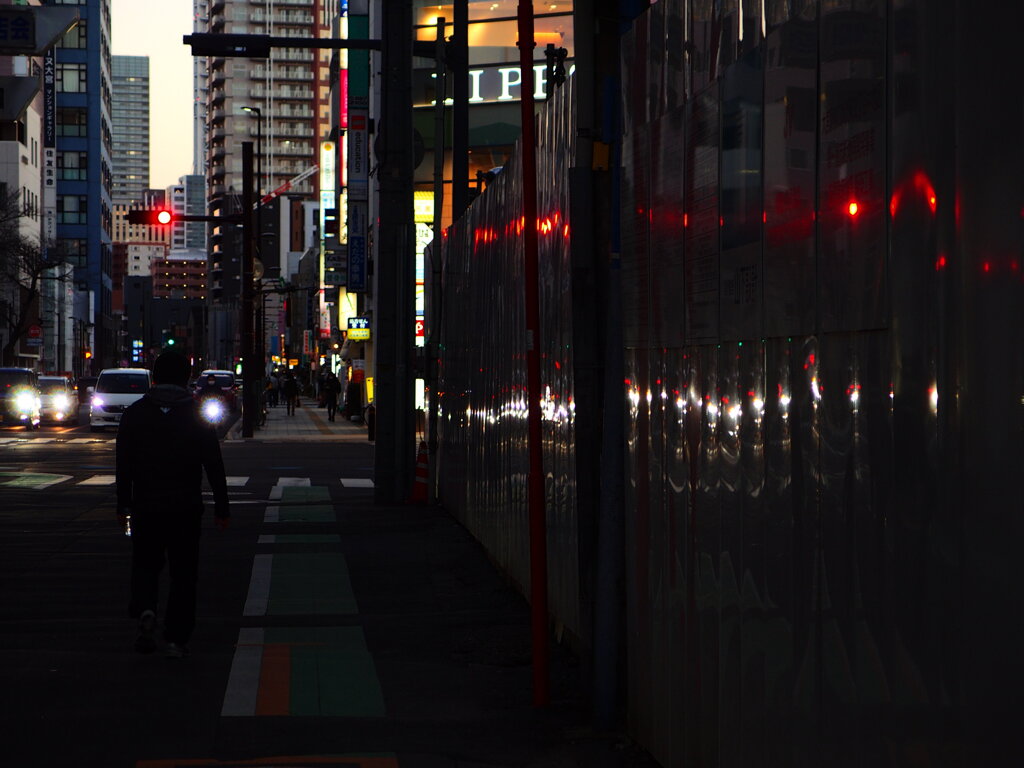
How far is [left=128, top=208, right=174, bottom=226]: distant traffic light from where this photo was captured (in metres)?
38.2

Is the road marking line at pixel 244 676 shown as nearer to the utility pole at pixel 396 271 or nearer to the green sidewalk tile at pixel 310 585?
Answer: the green sidewalk tile at pixel 310 585

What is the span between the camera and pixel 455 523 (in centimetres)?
1858

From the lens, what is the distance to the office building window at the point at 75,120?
15988 centimetres

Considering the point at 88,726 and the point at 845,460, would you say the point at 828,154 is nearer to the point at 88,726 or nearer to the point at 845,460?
the point at 845,460

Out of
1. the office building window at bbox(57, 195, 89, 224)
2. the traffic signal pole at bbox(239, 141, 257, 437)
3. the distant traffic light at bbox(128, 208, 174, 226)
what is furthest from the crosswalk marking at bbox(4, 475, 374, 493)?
the office building window at bbox(57, 195, 89, 224)

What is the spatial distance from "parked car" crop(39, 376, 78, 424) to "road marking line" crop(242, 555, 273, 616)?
41828 millimetres

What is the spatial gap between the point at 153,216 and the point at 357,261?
927 inches

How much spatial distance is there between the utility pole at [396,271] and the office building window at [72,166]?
145 m

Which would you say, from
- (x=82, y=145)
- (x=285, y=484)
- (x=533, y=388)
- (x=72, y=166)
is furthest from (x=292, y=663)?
(x=82, y=145)

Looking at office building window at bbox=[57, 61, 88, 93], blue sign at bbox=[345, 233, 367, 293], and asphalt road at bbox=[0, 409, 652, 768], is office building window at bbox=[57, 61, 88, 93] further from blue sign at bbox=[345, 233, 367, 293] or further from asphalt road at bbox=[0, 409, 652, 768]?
asphalt road at bbox=[0, 409, 652, 768]

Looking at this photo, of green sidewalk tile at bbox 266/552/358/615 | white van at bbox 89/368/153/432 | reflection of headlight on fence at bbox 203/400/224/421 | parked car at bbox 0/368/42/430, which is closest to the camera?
green sidewalk tile at bbox 266/552/358/615

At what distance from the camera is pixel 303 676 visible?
362 inches

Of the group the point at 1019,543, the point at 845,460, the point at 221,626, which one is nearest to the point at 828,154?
the point at 845,460

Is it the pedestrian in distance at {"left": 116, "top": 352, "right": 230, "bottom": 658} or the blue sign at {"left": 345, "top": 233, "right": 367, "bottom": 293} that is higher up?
the blue sign at {"left": 345, "top": 233, "right": 367, "bottom": 293}
